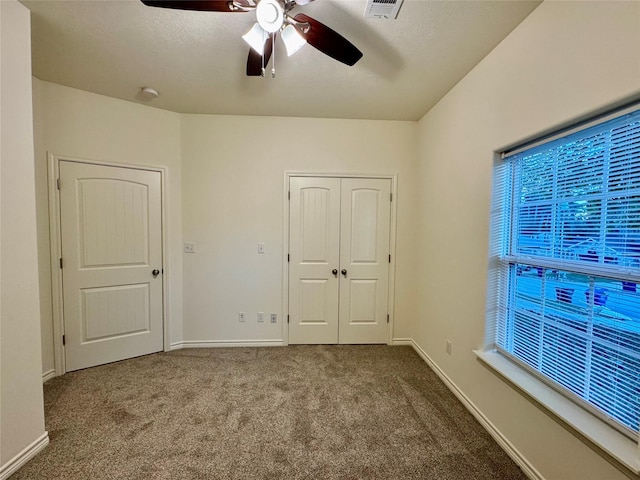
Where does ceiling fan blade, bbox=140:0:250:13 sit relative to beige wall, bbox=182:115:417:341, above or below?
above

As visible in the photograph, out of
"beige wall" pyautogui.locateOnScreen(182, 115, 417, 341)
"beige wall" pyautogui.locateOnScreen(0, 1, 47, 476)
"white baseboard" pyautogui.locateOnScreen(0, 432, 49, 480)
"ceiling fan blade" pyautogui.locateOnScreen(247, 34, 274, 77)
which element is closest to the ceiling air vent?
"ceiling fan blade" pyautogui.locateOnScreen(247, 34, 274, 77)

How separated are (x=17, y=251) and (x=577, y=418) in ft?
9.98

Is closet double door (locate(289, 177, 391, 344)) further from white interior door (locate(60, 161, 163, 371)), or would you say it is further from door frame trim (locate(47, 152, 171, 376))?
door frame trim (locate(47, 152, 171, 376))

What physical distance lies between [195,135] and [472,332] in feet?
10.8

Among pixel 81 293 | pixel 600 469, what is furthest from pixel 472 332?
pixel 81 293

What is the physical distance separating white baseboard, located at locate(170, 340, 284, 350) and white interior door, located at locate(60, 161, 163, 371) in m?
0.23

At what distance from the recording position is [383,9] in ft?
4.73

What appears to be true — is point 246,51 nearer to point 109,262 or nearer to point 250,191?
point 250,191

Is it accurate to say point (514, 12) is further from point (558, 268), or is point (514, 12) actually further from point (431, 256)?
point (431, 256)

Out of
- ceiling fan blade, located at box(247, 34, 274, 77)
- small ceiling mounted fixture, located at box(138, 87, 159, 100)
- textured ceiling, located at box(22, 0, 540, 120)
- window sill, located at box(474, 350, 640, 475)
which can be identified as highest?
textured ceiling, located at box(22, 0, 540, 120)

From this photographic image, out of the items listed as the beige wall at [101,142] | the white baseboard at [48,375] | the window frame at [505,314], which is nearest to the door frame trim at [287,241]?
the beige wall at [101,142]

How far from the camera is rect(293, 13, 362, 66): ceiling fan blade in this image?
1.35 m

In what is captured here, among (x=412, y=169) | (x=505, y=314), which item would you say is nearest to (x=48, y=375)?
(x=505, y=314)

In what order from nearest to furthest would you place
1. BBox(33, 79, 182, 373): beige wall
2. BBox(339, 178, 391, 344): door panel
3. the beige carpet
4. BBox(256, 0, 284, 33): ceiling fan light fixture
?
BBox(256, 0, 284, 33): ceiling fan light fixture < the beige carpet < BBox(33, 79, 182, 373): beige wall < BBox(339, 178, 391, 344): door panel
